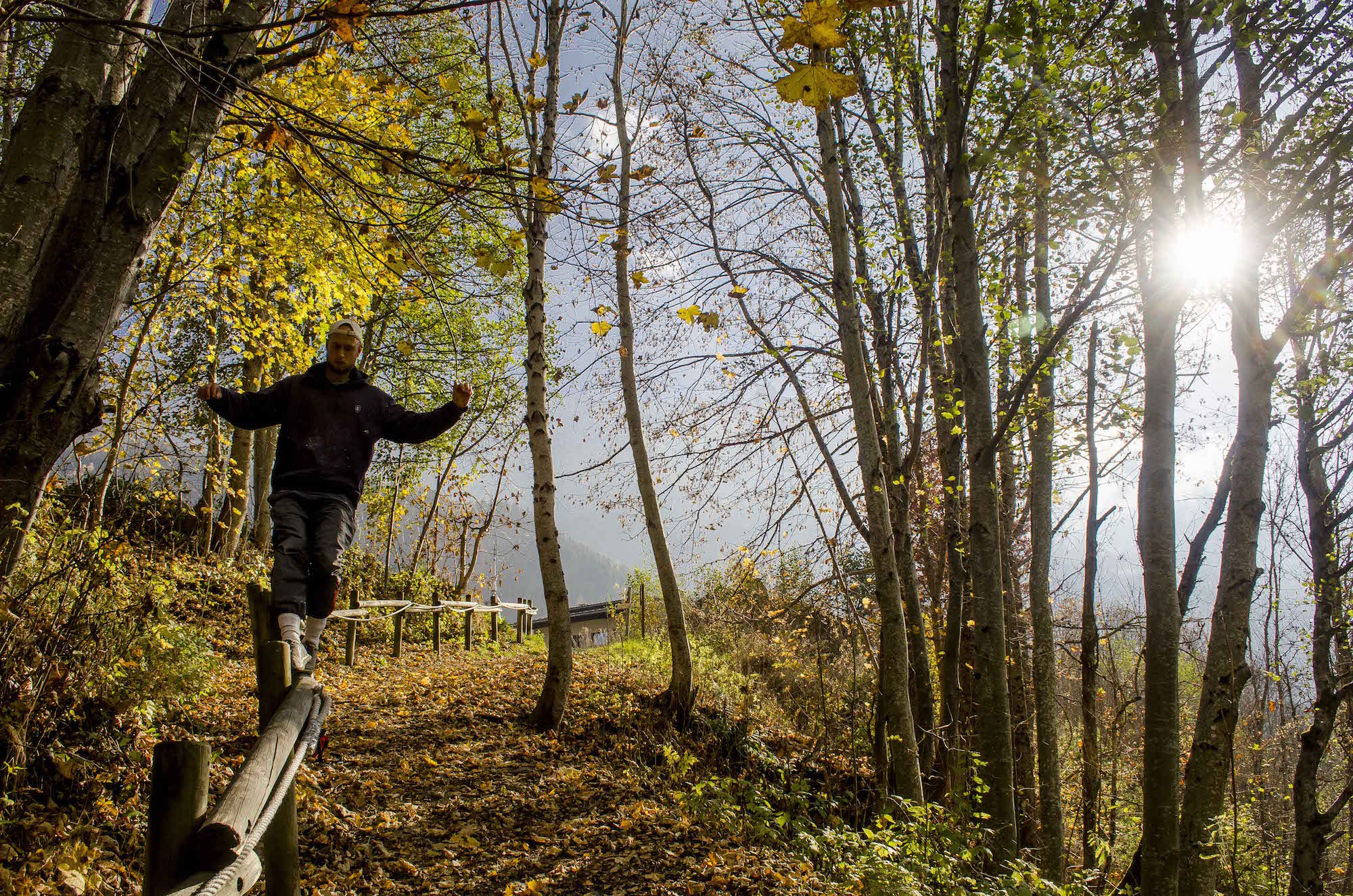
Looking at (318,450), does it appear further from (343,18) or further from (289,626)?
(343,18)

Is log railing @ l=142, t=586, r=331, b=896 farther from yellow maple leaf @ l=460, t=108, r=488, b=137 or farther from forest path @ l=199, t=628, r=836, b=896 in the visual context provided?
forest path @ l=199, t=628, r=836, b=896

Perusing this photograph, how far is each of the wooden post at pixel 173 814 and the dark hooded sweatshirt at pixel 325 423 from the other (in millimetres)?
2365

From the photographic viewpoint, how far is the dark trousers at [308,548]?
3.16 metres

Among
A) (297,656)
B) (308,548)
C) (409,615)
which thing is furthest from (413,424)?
(409,615)

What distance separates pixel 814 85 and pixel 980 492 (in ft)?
11.9

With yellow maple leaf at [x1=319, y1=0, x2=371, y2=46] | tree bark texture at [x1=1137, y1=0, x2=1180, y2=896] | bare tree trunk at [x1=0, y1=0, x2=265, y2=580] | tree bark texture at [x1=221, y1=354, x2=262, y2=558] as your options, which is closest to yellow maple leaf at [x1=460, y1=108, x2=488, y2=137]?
yellow maple leaf at [x1=319, y1=0, x2=371, y2=46]

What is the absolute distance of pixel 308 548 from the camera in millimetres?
3348

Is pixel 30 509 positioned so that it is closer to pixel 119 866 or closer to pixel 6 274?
pixel 6 274

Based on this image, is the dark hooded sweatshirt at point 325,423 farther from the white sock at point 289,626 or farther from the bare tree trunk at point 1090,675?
the bare tree trunk at point 1090,675

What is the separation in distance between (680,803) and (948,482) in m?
4.20

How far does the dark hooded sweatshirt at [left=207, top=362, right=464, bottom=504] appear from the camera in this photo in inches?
139

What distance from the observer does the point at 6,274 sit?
2.73 m

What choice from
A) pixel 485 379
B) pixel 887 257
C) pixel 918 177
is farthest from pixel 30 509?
pixel 485 379

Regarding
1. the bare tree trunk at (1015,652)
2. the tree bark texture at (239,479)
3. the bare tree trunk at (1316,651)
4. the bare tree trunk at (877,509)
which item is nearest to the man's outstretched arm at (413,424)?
the bare tree trunk at (877,509)
